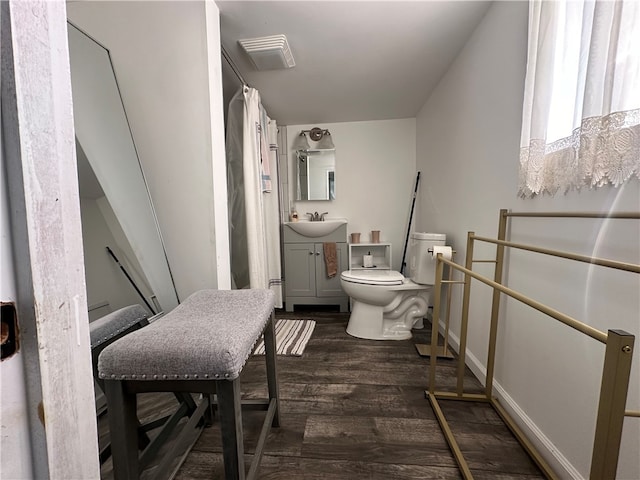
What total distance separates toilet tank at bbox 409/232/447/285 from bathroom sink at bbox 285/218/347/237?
83 cm

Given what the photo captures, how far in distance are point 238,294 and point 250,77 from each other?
1629 millimetres

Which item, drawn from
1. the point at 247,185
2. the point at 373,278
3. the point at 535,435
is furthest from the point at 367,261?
the point at 535,435

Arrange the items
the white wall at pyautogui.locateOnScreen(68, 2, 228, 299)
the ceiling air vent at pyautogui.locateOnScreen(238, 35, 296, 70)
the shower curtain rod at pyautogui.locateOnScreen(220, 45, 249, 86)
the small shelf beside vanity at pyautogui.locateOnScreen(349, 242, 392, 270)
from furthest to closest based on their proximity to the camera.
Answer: the small shelf beside vanity at pyautogui.locateOnScreen(349, 242, 392, 270) < the shower curtain rod at pyautogui.locateOnScreen(220, 45, 249, 86) < the ceiling air vent at pyautogui.locateOnScreen(238, 35, 296, 70) < the white wall at pyautogui.locateOnScreen(68, 2, 228, 299)

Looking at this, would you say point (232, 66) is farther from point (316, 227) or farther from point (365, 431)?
point (365, 431)

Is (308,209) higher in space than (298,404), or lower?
higher

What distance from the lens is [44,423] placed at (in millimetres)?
244

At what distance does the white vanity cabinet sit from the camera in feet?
8.39

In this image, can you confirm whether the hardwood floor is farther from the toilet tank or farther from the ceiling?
the ceiling

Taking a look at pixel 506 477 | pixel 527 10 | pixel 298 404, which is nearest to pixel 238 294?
pixel 298 404

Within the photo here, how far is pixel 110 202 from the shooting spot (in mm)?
Result: 1073

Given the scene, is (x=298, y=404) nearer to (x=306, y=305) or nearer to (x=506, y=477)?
(x=506, y=477)

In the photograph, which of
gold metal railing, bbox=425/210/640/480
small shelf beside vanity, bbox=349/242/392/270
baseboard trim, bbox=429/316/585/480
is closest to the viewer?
gold metal railing, bbox=425/210/640/480

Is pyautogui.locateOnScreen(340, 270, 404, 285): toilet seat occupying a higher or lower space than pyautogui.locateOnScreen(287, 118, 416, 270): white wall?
lower

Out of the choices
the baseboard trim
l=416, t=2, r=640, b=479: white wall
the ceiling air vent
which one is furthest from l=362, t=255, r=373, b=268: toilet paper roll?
the ceiling air vent
